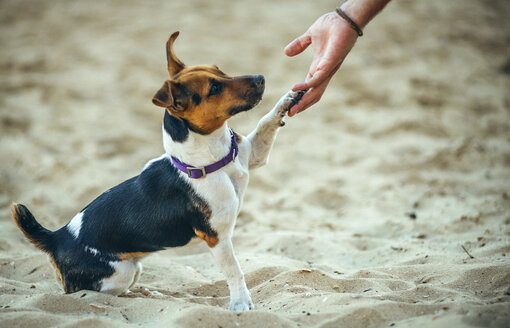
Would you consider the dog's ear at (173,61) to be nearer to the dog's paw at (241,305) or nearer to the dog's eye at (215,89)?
the dog's eye at (215,89)

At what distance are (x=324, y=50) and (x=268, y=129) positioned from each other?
68cm

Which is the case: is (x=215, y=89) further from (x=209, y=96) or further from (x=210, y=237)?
(x=210, y=237)

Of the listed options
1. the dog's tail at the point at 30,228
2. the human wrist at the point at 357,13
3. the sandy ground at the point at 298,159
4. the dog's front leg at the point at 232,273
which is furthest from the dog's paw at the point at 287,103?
the dog's tail at the point at 30,228

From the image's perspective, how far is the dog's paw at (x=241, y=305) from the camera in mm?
2729

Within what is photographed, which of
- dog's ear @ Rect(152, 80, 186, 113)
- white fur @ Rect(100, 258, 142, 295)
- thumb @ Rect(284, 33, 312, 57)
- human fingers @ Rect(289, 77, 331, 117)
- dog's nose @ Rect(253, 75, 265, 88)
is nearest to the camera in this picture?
dog's ear @ Rect(152, 80, 186, 113)

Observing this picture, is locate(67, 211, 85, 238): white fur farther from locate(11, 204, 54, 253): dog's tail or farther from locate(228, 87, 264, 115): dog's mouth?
locate(228, 87, 264, 115): dog's mouth

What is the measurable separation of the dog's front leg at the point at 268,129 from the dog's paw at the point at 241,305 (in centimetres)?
93

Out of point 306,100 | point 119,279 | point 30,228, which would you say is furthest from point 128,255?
point 306,100

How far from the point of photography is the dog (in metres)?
2.75

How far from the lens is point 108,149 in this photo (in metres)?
5.85

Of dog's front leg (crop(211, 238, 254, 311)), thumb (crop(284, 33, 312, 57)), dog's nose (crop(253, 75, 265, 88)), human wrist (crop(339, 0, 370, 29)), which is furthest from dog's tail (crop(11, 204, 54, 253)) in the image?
human wrist (crop(339, 0, 370, 29))

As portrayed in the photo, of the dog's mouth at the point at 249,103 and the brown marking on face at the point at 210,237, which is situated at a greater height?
the dog's mouth at the point at 249,103

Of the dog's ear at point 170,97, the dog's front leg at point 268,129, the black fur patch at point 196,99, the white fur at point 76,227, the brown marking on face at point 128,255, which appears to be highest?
the dog's ear at point 170,97

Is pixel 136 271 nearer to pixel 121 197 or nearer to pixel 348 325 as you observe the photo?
pixel 121 197
